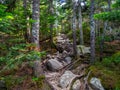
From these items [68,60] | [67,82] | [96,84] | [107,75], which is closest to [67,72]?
[67,82]

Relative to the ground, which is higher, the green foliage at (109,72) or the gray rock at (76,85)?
the green foliage at (109,72)

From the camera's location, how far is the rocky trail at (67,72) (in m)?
9.83

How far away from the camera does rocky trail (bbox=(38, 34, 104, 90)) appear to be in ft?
32.2

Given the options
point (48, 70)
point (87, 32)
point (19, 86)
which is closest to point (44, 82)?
point (19, 86)

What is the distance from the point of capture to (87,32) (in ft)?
78.9

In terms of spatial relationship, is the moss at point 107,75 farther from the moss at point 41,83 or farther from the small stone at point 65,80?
the moss at point 41,83

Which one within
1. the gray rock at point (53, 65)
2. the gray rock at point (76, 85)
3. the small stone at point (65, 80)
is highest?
the gray rock at point (53, 65)

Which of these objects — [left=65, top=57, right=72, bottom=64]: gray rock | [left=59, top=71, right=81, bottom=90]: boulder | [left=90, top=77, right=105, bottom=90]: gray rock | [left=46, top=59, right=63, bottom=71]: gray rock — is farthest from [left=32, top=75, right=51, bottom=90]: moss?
[left=65, top=57, right=72, bottom=64]: gray rock

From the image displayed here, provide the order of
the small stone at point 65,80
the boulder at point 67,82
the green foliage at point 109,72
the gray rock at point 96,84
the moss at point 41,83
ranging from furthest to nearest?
1. the small stone at point 65,80
2. the boulder at point 67,82
3. the green foliage at point 109,72
4. the gray rock at point 96,84
5. the moss at point 41,83

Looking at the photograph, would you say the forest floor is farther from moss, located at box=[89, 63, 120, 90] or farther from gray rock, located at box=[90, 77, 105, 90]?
gray rock, located at box=[90, 77, 105, 90]

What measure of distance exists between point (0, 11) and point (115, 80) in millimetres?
7204

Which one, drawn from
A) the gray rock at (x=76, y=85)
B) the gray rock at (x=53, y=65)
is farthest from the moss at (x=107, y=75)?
the gray rock at (x=53, y=65)

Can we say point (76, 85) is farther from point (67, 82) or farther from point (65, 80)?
point (65, 80)

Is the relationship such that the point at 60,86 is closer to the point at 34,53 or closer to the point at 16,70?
the point at 16,70
